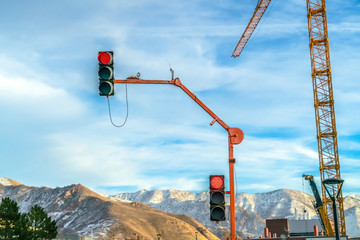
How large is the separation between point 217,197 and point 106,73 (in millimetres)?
4139

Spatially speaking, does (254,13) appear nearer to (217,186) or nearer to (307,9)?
(307,9)

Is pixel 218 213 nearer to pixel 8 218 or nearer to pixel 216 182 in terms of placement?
pixel 216 182

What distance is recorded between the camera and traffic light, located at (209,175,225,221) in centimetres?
1142

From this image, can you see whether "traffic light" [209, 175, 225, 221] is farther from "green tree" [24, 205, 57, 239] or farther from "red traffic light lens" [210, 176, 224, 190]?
"green tree" [24, 205, 57, 239]

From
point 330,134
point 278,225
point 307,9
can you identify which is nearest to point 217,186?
point 330,134

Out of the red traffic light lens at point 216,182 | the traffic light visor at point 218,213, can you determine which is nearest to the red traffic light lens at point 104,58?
the red traffic light lens at point 216,182

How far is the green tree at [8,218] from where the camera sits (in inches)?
3302

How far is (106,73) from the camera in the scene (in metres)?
11.9

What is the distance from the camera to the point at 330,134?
10469cm

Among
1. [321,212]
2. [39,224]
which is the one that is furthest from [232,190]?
[321,212]

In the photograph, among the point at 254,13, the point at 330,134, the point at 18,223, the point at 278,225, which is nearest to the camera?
the point at 18,223

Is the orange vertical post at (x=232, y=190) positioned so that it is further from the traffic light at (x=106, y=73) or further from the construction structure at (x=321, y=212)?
the construction structure at (x=321, y=212)

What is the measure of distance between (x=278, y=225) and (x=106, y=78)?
162 metres

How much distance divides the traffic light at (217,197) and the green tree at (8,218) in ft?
259
